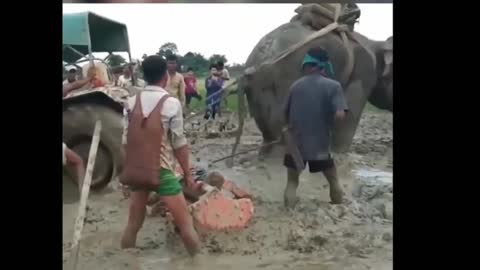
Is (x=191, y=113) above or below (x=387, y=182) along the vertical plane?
above

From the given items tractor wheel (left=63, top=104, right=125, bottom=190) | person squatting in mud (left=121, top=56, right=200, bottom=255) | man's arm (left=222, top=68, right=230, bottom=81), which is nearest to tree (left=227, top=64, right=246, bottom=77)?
man's arm (left=222, top=68, right=230, bottom=81)

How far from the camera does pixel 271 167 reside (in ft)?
12.7

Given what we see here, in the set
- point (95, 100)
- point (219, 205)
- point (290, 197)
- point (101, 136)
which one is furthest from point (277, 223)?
point (95, 100)

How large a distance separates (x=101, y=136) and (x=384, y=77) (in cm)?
184

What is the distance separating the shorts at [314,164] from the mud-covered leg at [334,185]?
23 millimetres

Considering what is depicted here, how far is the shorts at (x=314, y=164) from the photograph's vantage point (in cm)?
386

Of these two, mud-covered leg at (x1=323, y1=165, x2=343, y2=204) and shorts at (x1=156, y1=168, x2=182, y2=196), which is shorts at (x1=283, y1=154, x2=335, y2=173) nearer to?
mud-covered leg at (x1=323, y1=165, x2=343, y2=204)

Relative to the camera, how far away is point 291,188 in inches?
153

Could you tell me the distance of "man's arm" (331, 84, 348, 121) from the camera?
12.6 ft

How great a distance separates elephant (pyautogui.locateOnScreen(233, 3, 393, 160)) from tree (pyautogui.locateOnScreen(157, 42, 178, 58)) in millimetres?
470
